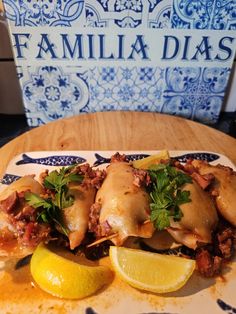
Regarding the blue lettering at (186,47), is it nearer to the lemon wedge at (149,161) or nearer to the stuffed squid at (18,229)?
the lemon wedge at (149,161)

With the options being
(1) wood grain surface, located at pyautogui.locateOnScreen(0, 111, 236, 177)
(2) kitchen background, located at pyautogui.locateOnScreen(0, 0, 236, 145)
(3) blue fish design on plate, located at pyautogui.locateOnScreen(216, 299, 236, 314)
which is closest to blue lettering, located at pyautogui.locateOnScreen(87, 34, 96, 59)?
(1) wood grain surface, located at pyautogui.locateOnScreen(0, 111, 236, 177)

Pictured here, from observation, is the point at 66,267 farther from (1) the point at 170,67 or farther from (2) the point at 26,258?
(1) the point at 170,67

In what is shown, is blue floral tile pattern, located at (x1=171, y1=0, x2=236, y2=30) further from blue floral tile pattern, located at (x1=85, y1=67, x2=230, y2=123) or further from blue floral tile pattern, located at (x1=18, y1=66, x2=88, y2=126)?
blue floral tile pattern, located at (x1=18, y1=66, x2=88, y2=126)

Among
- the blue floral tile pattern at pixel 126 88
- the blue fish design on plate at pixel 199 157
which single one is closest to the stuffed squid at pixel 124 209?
the blue fish design on plate at pixel 199 157

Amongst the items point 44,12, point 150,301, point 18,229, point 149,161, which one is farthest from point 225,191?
point 44,12

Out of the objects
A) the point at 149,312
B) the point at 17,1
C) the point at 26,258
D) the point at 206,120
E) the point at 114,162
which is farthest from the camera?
the point at 206,120

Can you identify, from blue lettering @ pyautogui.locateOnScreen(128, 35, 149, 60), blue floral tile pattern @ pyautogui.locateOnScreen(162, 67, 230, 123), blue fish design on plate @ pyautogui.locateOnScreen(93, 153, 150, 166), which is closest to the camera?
blue fish design on plate @ pyautogui.locateOnScreen(93, 153, 150, 166)

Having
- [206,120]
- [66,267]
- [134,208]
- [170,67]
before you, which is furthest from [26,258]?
[206,120]
